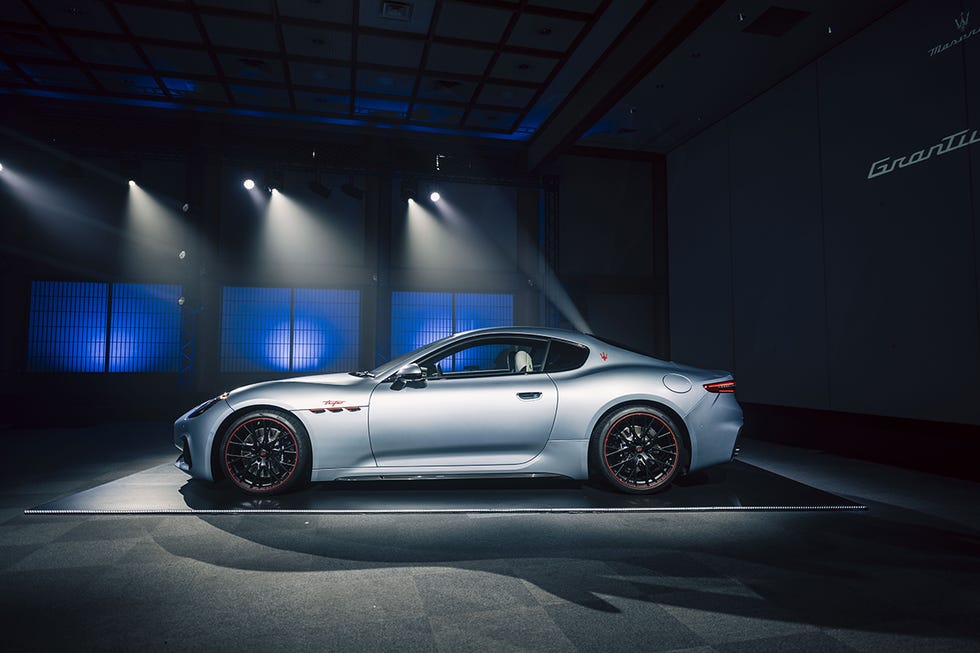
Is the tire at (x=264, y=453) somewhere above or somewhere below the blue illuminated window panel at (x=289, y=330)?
below

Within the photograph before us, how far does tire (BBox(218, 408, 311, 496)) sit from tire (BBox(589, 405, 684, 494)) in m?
2.13

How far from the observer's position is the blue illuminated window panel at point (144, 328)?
1135 cm

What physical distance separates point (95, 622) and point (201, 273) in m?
10.5

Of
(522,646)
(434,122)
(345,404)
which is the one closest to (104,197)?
(434,122)

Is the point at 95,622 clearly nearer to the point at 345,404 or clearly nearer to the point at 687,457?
the point at 345,404

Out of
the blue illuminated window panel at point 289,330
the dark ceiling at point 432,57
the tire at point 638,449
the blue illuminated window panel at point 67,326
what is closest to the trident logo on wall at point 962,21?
the dark ceiling at point 432,57

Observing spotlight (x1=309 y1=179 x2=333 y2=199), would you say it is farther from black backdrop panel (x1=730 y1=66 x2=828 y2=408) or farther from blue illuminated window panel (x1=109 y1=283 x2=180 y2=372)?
black backdrop panel (x1=730 y1=66 x2=828 y2=408)

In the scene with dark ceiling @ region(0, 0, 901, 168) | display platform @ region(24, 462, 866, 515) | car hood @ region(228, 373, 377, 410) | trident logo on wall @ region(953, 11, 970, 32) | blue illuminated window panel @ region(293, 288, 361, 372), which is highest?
dark ceiling @ region(0, 0, 901, 168)

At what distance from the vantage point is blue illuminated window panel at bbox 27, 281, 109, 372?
11.0 meters

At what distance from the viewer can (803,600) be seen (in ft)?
7.67

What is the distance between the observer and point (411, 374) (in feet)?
12.8

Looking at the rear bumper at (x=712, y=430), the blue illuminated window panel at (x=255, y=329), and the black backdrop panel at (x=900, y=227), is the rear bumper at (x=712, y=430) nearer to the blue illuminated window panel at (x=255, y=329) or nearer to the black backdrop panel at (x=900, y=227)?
the black backdrop panel at (x=900, y=227)

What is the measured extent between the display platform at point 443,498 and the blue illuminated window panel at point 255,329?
284 inches

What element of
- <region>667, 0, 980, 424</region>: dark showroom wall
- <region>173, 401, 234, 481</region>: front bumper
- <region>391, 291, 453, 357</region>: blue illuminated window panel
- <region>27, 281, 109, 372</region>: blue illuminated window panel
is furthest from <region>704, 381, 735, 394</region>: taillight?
<region>27, 281, 109, 372</region>: blue illuminated window panel
